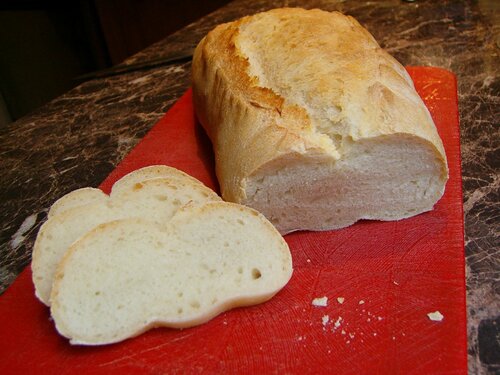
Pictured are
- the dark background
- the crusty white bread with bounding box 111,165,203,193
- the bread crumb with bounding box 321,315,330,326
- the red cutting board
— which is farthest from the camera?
the dark background

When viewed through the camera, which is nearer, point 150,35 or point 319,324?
point 319,324

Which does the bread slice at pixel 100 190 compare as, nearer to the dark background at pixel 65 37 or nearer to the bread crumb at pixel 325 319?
the bread crumb at pixel 325 319

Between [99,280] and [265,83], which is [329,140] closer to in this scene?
[265,83]

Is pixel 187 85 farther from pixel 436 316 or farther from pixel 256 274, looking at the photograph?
pixel 436 316

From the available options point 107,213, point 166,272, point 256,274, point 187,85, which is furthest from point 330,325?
point 187,85

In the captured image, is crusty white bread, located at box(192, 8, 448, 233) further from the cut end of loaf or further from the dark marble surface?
the dark marble surface

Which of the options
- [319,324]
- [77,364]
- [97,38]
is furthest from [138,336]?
[97,38]

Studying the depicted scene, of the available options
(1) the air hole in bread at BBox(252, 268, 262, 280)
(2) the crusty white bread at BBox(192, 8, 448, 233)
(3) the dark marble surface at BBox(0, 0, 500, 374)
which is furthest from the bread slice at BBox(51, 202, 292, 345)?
(3) the dark marble surface at BBox(0, 0, 500, 374)
